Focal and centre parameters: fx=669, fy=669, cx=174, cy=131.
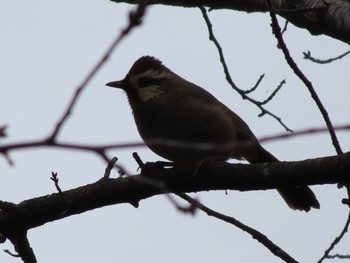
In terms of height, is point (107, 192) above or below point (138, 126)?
below

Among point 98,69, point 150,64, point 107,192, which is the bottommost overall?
point 98,69

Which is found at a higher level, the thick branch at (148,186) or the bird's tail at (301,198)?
the bird's tail at (301,198)

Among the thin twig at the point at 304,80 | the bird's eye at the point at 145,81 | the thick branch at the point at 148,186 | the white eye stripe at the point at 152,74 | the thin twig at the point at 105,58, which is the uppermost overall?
the white eye stripe at the point at 152,74

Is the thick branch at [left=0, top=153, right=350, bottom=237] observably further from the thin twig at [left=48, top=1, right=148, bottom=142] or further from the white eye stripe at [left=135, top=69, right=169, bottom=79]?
the thin twig at [left=48, top=1, right=148, bottom=142]

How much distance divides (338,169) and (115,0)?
10.8 feet

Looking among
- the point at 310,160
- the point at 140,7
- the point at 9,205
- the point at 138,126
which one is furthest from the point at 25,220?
the point at 140,7

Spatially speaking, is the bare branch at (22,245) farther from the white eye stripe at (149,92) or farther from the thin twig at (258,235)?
the white eye stripe at (149,92)

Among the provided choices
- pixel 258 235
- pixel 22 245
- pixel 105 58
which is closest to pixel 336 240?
pixel 258 235

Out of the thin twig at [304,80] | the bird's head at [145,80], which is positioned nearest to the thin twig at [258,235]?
the thin twig at [304,80]

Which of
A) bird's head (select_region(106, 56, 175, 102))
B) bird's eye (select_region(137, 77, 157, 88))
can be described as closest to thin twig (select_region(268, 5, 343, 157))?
bird's head (select_region(106, 56, 175, 102))

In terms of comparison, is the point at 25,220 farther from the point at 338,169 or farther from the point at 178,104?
the point at 338,169

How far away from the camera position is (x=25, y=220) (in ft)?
15.1

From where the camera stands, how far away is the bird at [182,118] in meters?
5.36

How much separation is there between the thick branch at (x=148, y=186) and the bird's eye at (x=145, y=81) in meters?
1.65
